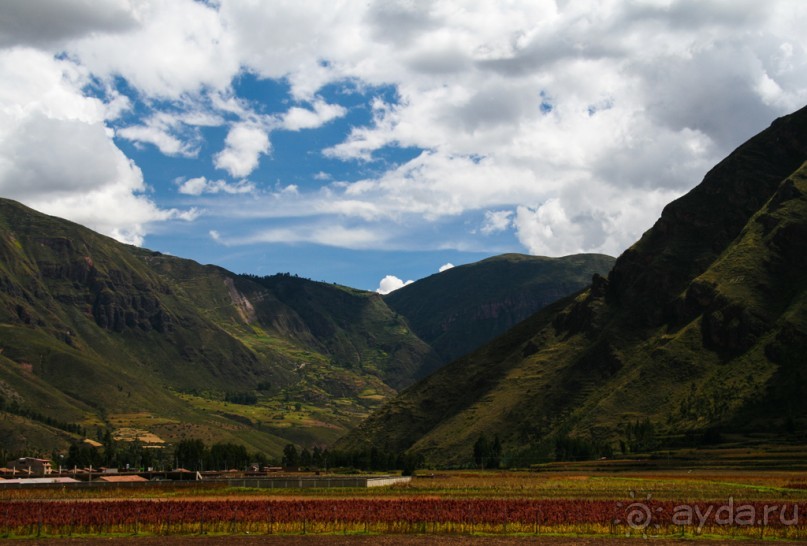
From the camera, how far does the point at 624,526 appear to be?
2820 inches

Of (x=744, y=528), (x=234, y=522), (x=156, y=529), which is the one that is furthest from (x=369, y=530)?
(x=744, y=528)

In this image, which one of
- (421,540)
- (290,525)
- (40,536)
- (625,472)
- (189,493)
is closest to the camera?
(421,540)

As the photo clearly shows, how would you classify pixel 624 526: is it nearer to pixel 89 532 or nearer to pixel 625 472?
pixel 89 532

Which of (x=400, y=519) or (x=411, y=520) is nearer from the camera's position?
(x=411, y=520)

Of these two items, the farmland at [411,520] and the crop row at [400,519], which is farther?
the crop row at [400,519]

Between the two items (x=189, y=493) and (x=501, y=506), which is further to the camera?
(x=189, y=493)

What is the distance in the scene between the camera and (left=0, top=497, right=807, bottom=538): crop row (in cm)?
7138

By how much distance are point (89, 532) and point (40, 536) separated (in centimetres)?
424

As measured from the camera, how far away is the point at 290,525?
7394cm

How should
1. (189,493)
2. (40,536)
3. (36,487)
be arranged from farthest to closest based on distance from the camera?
(36,487)
(189,493)
(40,536)

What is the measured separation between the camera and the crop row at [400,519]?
71.4m

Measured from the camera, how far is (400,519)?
245 feet

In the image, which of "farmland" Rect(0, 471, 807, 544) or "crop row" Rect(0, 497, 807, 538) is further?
"crop row" Rect(0, 497, 807, 538)

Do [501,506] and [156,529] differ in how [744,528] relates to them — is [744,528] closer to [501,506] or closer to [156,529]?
[501,506]
